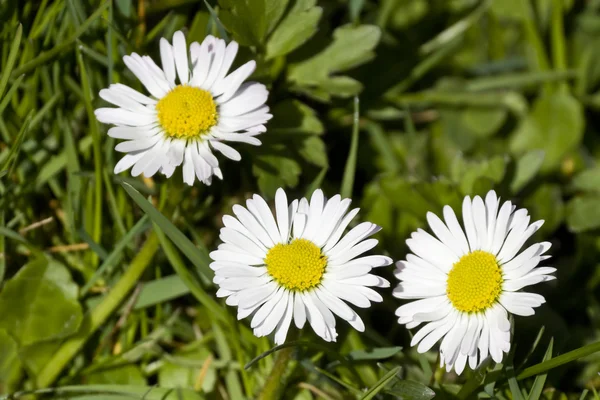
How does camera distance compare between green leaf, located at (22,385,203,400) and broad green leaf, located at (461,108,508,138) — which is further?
broad green leaf, located at (461,108,508,138)

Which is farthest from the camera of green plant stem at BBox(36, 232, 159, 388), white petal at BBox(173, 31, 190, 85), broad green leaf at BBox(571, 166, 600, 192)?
broad green leaf at BBox(571, 166, 600, 192)

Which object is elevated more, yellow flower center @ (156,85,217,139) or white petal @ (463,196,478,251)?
yellow flower center @ (156,85,217,139)

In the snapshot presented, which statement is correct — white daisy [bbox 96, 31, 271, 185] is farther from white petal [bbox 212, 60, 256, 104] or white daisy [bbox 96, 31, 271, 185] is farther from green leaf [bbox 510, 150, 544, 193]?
green leaf [bbox 510, 150, 544, 193]

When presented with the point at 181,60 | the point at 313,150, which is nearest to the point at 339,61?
the point at 313,150

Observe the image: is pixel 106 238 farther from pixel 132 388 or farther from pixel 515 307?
pixel 515 307

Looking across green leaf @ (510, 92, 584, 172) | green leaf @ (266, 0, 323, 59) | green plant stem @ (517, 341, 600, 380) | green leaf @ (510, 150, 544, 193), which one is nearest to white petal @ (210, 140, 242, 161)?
green leaf @ (266, 0, 323, 59)

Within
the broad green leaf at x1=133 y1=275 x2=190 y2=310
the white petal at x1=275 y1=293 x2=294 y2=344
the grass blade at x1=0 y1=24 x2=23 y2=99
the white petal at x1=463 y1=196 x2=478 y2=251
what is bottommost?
the white petal at x1=463 y1=196 x2=478 y2=251
